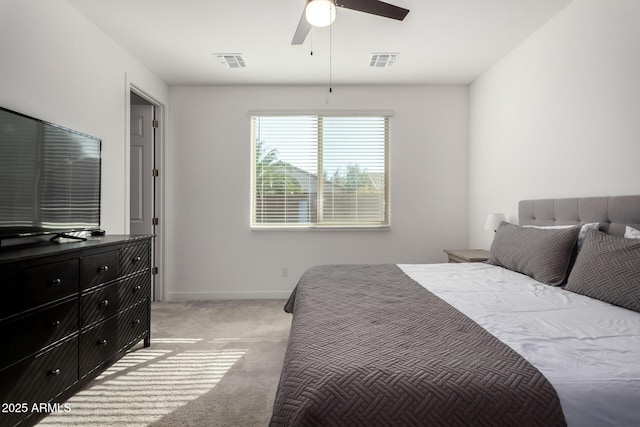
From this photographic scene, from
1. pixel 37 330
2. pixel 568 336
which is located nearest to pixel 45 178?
pixel 37 330

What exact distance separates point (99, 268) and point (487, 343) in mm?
2181

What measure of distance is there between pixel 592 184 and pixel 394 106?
2.44m

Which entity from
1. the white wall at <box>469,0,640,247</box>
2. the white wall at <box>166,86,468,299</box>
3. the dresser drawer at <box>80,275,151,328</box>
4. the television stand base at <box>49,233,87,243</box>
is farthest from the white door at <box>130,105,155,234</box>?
the white wall at <box>469,0,640,247</box>

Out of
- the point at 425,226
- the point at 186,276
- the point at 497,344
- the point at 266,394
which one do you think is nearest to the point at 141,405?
the point at 266,394

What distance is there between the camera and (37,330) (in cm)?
173

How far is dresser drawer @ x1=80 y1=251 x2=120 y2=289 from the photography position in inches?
81.7

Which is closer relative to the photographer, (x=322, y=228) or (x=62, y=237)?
(x=62, y=237)

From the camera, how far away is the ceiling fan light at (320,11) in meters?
2.02

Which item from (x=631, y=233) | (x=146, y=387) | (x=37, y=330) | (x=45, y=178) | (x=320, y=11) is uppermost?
(x=320, y=11)

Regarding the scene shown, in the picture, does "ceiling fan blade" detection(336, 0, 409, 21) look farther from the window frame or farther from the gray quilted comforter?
the window frame

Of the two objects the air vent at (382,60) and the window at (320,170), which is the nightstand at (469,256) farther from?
the air vent at (382,60)

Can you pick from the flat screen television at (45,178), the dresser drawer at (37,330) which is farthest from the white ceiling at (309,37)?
the dresser drawer at (37,330)

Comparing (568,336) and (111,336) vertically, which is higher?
(568,336)

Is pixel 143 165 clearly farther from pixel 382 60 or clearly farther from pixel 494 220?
pixel 494 220
